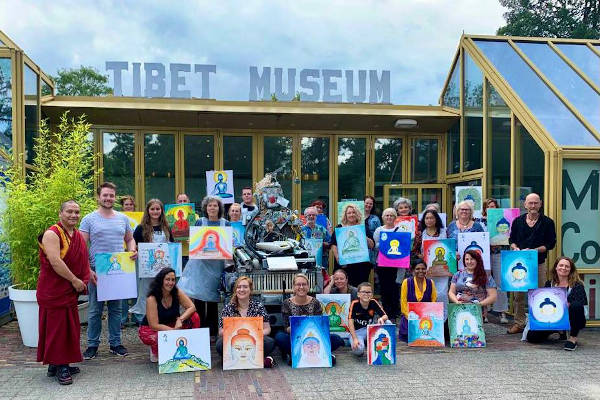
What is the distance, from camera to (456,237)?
22.7ft

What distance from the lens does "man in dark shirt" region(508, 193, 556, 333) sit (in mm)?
6445

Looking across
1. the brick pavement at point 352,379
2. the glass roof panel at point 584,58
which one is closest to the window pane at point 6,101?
the brick pavement at point 352,379

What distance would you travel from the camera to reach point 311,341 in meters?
5.18

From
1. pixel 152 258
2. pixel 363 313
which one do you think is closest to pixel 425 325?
pixel 363 313

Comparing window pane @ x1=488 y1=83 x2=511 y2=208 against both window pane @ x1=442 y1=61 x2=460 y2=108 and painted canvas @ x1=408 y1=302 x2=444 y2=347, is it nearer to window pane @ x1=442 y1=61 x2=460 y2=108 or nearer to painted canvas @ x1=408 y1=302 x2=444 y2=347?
window pane @ x1=442 y1=61 x2=460 y2=108

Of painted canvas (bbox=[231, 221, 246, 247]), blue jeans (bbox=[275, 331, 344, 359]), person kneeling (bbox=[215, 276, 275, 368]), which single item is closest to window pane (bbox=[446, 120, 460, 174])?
painted canvas (bbox=[231, 221, 246, 247])

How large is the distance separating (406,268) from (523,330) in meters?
1.66

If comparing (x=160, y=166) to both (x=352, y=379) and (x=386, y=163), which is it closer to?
(x=386, y=163)

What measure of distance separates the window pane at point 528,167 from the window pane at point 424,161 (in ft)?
8.99

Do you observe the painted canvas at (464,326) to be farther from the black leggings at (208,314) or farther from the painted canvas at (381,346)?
the black leggings at (208,314)

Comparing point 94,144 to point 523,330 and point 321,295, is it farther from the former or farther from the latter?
point 523,330

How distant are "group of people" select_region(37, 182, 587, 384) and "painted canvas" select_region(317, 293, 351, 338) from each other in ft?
0.68

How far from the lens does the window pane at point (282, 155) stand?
10.3 meters

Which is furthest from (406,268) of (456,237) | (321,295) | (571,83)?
(571,83)
